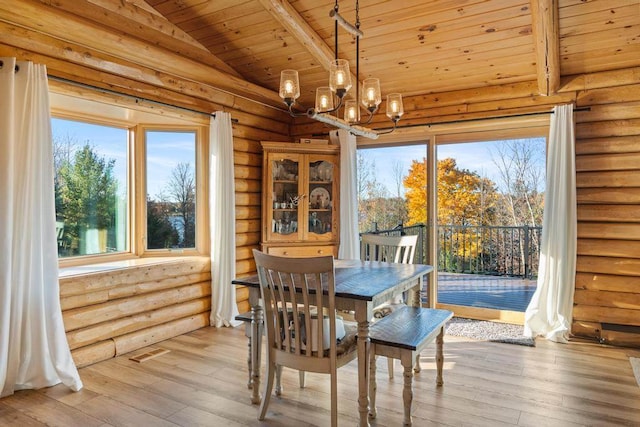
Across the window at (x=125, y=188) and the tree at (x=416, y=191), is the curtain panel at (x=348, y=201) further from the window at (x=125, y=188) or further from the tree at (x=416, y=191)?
the window at (x=125, y=188)

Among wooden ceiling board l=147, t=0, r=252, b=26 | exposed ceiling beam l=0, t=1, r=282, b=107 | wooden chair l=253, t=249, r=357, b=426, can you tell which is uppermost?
wooden ceiling board l=147, t=0, r=252, b=26

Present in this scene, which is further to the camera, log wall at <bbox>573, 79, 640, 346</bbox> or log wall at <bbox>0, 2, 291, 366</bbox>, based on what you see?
log wall at <bbox>573, 79, 640, 346</bbox>

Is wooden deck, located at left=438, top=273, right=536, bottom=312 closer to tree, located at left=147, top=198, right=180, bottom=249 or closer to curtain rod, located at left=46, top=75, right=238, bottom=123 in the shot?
tree, located at left=147, top=198, right=180, bottom=249

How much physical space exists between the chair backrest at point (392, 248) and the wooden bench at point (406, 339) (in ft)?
2.25

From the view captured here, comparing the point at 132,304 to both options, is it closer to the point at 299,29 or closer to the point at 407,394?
the point at 407,394

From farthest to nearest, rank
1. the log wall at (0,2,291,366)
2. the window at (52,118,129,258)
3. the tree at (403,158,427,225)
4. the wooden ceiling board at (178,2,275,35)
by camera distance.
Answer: the tree at (403,158,427,225)
the window at (52,118,129,258)
the wooden ceiling board at (178,2,275,35)
the log wall at (0,2,291,366)

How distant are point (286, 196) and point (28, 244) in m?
2.55

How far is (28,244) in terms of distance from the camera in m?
2.70

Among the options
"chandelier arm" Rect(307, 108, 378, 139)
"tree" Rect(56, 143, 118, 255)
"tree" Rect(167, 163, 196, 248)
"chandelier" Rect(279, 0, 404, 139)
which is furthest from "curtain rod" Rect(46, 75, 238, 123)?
"chandelier arm" Rect(307, 108, 378, 139)

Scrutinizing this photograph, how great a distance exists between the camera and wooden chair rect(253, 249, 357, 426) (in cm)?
205

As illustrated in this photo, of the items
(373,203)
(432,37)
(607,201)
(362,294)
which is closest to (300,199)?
(373,203)

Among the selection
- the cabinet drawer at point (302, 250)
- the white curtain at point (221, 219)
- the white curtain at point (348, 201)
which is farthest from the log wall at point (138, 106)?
the white curtain at point (348, 201)

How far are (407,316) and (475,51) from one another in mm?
2404

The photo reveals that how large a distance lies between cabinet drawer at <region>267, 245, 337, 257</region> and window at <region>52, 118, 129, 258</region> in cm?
152
